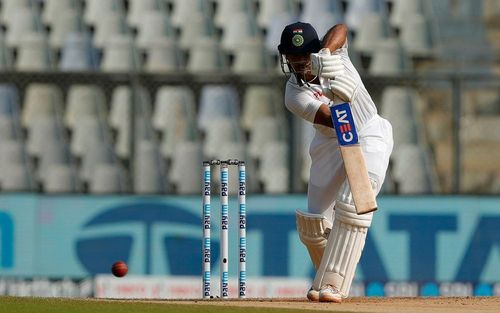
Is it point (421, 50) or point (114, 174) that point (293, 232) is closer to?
point (114, 174)

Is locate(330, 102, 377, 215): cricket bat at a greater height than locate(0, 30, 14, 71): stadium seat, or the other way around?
locate(0, 30, 14, 71): stadium seat

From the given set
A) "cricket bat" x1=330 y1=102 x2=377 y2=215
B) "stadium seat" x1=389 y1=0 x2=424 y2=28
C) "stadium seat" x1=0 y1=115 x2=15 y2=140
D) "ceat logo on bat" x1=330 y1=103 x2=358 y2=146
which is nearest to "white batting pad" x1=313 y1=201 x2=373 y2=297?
"cricket bat" x1=330 y1=102 x2=377 y2=215

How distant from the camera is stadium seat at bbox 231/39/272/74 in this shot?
47.6ft

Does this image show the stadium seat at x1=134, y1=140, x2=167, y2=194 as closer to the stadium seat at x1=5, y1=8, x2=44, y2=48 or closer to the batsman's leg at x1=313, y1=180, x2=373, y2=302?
the stadium seat at x1=5, y1=8, x2=44, y2=48

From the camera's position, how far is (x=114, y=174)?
13.4 m

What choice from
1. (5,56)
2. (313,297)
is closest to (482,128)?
(5,56)

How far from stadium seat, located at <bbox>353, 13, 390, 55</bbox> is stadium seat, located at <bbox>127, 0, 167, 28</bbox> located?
2.35m

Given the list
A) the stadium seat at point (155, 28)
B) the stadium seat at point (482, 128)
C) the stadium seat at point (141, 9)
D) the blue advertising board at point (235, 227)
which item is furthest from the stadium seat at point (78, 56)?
the stadium seat at point (482, 128)

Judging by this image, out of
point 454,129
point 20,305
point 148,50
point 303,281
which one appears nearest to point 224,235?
point 20,305

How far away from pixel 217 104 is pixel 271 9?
7.05 feet

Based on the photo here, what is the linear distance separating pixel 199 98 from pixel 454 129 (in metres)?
2.75

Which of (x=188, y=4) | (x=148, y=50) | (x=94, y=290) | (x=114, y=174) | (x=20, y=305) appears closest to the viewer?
(x=20, y=305)

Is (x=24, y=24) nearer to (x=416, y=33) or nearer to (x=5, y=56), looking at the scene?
(x=5, y=56)

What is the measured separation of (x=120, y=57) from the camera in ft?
46.6
